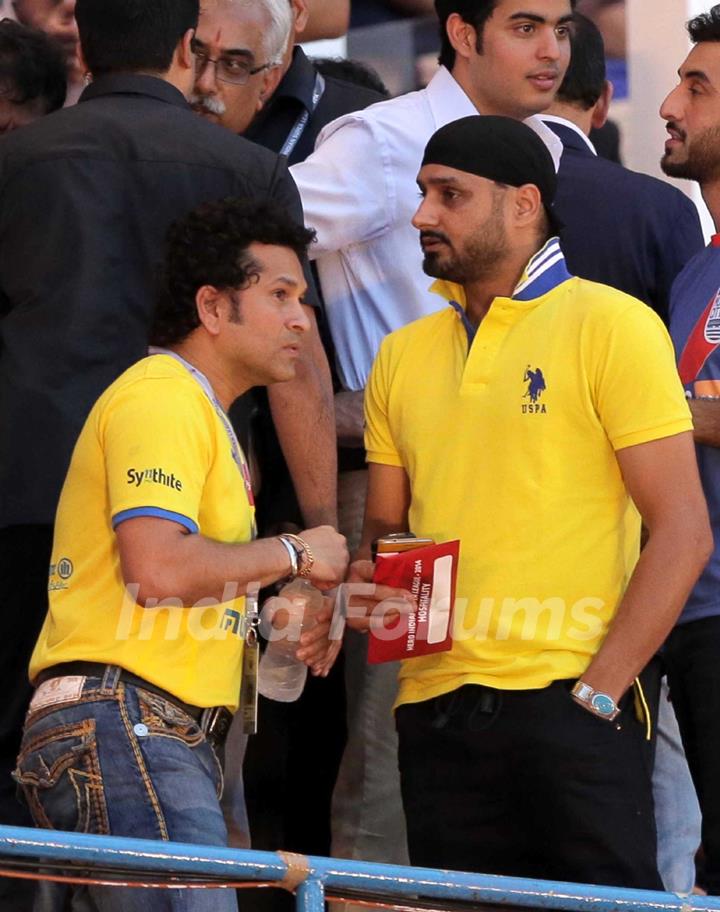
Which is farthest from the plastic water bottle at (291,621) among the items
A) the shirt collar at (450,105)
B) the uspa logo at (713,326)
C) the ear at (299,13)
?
the ear at (299,13)

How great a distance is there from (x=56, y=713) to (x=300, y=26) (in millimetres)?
3021

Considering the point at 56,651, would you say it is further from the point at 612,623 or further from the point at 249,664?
the point at 612,623

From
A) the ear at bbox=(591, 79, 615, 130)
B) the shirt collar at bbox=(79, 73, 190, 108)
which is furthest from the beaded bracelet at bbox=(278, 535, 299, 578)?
the ear at bbox=(591, 79, 615, 130)

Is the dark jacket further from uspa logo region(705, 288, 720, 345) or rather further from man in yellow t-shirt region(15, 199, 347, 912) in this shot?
man in yellow t-shirt region(15, 199, 347, 912)

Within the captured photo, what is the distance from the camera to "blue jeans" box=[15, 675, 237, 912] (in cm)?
304

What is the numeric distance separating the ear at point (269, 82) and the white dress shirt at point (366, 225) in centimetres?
40

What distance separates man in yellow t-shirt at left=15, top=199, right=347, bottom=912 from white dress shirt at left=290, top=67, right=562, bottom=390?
1.07 metres

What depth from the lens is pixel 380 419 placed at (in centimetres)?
387

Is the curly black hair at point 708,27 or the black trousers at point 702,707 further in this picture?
the curly black hair at point 708,27

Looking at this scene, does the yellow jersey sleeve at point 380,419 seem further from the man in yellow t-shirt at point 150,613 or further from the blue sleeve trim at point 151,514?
the blue sleeve trim at point 151,514

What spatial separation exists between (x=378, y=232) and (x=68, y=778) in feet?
6.07

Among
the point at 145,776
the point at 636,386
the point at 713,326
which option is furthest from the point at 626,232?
the point at 145,776

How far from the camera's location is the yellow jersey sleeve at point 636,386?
3.45m

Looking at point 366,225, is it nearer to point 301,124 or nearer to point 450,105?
point 450,105
